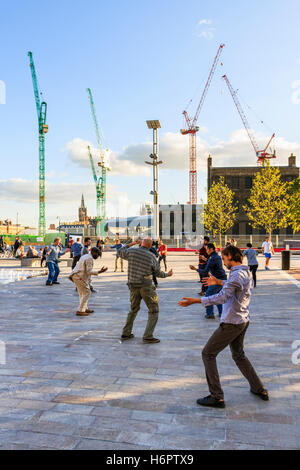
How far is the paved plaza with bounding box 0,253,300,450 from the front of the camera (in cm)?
327

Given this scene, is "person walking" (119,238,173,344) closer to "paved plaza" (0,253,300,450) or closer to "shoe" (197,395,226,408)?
"paved plaza" (0,253,300,450)

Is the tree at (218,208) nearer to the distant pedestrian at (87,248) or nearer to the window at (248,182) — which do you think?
the window at (248,182)

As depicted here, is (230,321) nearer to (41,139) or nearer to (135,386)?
(135,386)

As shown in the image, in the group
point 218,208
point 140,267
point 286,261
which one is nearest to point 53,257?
point 140,267

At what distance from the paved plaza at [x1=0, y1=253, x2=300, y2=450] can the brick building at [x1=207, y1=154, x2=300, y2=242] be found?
47.5 m

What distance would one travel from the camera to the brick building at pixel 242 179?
178 feet

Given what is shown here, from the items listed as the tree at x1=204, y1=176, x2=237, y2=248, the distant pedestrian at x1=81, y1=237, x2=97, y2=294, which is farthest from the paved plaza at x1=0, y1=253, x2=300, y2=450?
the tree at x1=204, y1=176, x2=237, y2=248

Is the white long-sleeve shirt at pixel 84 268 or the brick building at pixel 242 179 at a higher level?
the brick building at pixel 242 179

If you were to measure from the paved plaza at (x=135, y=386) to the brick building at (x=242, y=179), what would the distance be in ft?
156

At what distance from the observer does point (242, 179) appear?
55.5 metres

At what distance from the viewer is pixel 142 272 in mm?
6012

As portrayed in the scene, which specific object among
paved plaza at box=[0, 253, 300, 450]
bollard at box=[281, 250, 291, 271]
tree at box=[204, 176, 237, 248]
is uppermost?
tree at box=[204, 176, 237, 248]

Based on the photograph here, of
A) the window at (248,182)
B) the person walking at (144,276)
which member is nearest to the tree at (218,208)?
the window at (248,182)
